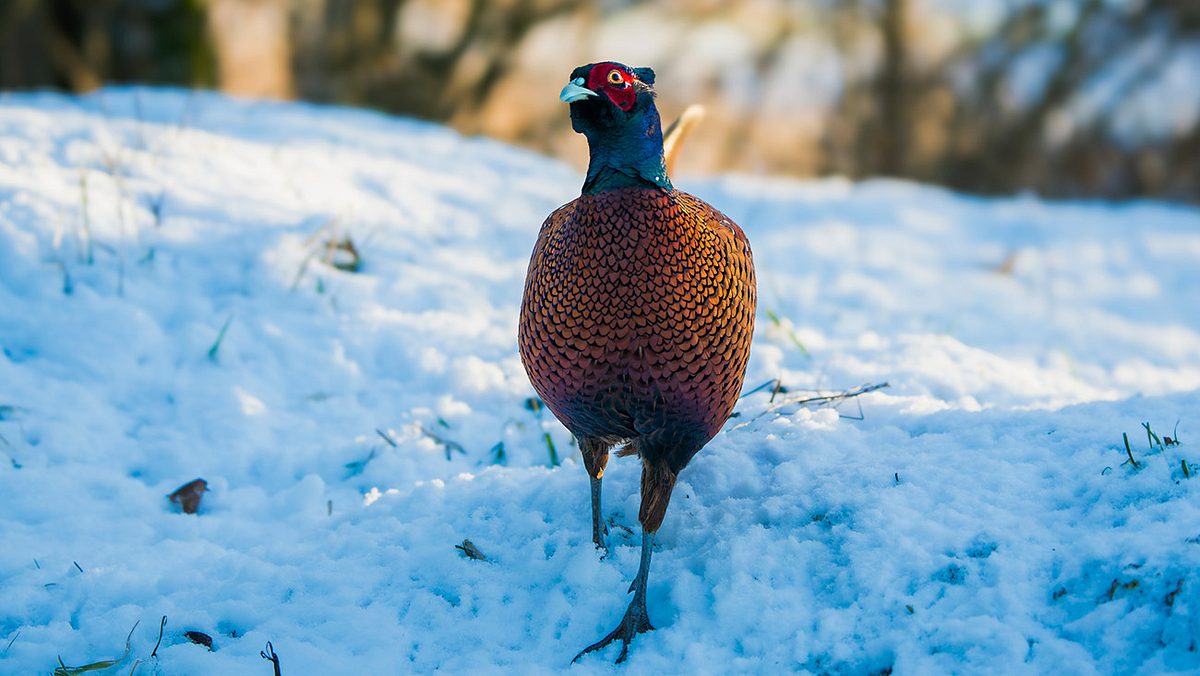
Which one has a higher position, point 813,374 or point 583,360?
point 583,360

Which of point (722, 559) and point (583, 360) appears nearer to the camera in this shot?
point (583, 360)

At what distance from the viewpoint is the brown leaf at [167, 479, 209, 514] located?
270 centimetres

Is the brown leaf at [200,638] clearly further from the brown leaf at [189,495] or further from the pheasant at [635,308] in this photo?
the pheasant at [635,308]

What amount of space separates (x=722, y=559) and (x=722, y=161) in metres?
6.63

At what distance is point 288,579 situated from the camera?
2.34m

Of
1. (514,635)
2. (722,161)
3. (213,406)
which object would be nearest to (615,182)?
(514,635)

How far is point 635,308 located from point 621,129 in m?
0.42

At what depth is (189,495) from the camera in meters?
2.72

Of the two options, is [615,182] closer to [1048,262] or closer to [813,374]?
[813,374]

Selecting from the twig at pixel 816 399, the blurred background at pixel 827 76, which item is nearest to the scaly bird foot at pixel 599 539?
the twig at pixel 816 399

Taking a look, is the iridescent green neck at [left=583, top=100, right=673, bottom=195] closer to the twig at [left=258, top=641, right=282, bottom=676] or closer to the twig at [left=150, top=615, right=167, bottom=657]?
the twig at [left=258, top=641, right=282, bottom=676]

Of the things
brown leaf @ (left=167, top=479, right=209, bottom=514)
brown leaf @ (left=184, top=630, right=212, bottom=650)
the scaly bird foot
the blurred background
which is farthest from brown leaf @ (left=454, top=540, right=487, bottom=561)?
the blurred background

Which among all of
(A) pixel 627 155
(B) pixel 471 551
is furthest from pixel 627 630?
(A) pixel 627 155

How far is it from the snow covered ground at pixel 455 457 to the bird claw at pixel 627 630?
0.10 feet
